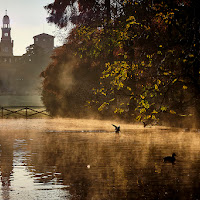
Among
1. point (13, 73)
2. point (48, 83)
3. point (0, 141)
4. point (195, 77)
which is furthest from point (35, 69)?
point (195, 77)

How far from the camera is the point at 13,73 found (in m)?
156

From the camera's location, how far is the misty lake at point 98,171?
11.3 m

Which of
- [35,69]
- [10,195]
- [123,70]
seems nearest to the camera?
[10,195]

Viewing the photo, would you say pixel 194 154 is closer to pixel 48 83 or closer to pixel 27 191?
pixel 27 191

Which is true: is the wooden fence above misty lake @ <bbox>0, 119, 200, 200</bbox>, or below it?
below

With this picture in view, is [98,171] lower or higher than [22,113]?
higher

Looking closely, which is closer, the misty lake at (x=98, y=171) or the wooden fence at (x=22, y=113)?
the misty lake at (x=98, y=171)

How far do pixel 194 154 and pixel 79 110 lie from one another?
29.9 metres

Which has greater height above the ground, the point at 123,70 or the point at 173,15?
the point at 173,15

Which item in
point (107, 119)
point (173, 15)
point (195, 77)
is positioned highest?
point (173, 15)

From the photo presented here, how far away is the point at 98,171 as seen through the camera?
571 inches

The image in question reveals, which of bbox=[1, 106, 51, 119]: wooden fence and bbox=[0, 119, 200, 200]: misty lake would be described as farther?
bbox=[1, 106, 51, 119]: wooden fence

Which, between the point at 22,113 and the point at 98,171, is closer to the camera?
the point at 98,171

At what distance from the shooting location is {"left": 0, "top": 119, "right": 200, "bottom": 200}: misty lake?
11.3 metres
